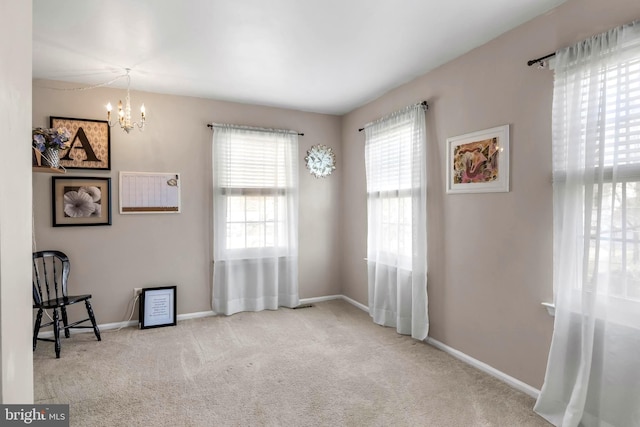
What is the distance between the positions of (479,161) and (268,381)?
2394mm

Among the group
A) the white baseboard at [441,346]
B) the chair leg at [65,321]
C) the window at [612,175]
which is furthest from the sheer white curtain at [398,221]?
the chair leg at [65,321]

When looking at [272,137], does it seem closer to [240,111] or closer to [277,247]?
[240,111]

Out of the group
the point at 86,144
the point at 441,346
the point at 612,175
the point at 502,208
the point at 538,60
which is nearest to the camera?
the point at 612,175

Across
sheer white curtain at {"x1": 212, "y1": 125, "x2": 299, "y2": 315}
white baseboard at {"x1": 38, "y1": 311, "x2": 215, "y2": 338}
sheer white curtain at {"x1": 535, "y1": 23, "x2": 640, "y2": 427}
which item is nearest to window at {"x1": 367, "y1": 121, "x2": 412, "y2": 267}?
sheer white curtain at {"x1": 212, "y1": 125, "x2": 299, "y2": 315}

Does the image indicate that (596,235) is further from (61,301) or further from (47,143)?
(61,301)

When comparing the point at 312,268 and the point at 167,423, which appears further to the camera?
the point at 312,268

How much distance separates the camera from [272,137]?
429cm

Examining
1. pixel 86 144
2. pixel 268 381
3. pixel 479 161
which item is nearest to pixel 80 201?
pixel 86 144

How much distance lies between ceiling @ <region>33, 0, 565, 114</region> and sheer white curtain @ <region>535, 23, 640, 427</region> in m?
0.58

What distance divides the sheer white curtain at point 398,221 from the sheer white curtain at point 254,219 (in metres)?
1.06

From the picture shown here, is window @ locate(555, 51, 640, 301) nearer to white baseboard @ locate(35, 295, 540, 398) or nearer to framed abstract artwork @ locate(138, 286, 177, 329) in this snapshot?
white baseboard @ locate(35, 295, 540, 398)

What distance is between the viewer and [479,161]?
2.70m

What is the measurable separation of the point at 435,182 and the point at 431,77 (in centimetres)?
100

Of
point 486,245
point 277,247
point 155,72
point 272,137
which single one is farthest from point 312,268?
point 155,72
